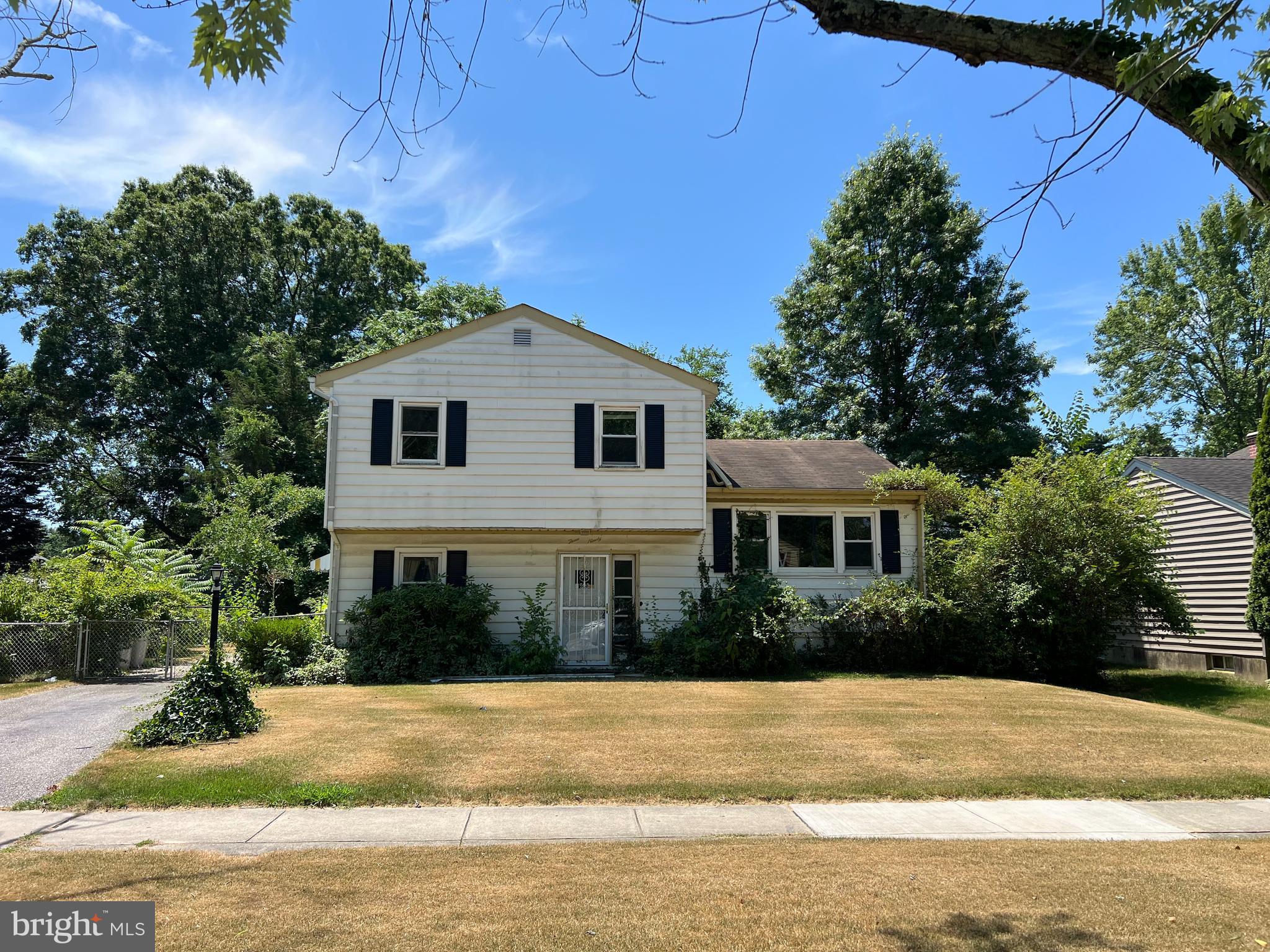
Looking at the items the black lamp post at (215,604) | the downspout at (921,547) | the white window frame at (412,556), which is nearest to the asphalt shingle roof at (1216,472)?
the downspout at (921,547)

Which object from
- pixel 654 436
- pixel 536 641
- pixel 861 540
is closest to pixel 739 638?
pixel 536 641

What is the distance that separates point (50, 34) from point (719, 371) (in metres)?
36.0

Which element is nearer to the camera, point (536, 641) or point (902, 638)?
point (536, 641)

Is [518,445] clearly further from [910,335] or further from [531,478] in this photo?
[910,335]

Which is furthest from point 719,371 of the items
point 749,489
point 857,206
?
point 749,489

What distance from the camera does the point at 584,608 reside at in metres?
17.4

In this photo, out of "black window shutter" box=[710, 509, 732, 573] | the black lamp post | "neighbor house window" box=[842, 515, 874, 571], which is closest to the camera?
the black lamp post

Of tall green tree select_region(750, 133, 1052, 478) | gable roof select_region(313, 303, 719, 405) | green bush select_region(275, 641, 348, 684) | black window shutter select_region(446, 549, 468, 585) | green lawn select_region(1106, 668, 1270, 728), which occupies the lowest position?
green lawn select_region(1106, 668, 1270, 728)

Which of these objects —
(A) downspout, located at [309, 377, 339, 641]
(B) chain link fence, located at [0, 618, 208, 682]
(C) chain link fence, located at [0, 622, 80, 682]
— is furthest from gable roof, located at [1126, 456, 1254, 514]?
(C) chain link fence, located at [0, 622, 80, 682]

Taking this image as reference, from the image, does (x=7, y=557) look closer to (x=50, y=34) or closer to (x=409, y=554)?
(x=409, y=554)

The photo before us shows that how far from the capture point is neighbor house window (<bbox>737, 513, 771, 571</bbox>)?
1808cm

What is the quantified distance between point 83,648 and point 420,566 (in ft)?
20.7

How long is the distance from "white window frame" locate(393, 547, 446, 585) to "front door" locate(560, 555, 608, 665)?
2.46 metres

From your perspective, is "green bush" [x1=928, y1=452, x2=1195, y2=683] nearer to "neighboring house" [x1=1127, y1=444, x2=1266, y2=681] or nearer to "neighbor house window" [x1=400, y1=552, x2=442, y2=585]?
"neighboring house" [x1=1127, y1=444, x2=1266, y2=681]
